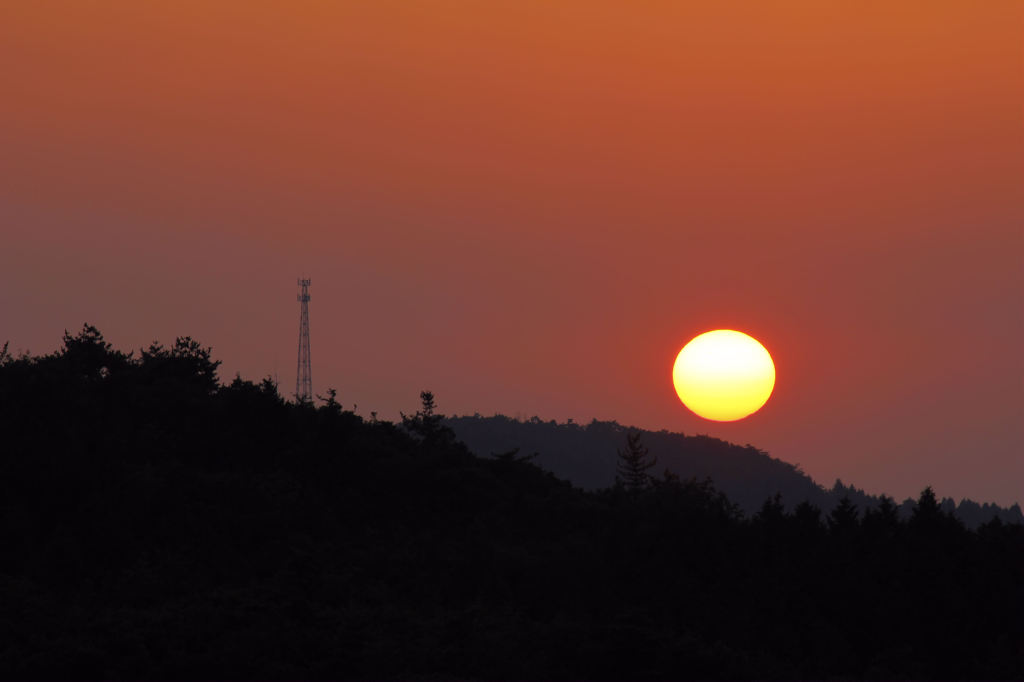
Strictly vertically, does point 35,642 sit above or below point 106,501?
below

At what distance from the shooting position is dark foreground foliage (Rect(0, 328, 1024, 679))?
42.8 metres

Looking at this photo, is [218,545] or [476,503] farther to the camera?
[476,503]

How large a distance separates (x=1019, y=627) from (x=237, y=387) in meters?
38.3

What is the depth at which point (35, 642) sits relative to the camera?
40375 mm

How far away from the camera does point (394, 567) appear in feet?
179

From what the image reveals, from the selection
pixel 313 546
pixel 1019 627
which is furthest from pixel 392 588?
pixel 1019 627

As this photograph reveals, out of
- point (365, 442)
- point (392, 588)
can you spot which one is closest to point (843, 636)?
point (392, 588)

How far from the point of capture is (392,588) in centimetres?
5228

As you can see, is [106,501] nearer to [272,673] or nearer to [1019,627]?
[272,673]

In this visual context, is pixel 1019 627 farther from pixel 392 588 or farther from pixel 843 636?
pixel 392 588

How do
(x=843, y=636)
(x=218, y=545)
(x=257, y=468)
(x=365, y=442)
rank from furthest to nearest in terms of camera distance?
(x=365, y=442) < (x=257, y=468) < (x=218, y=545) < (x=843, y=636)

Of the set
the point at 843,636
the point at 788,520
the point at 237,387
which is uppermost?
the point at 237,387

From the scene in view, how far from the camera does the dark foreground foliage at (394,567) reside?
42781 mm

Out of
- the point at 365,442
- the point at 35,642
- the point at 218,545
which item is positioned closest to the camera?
the point at 35,642
